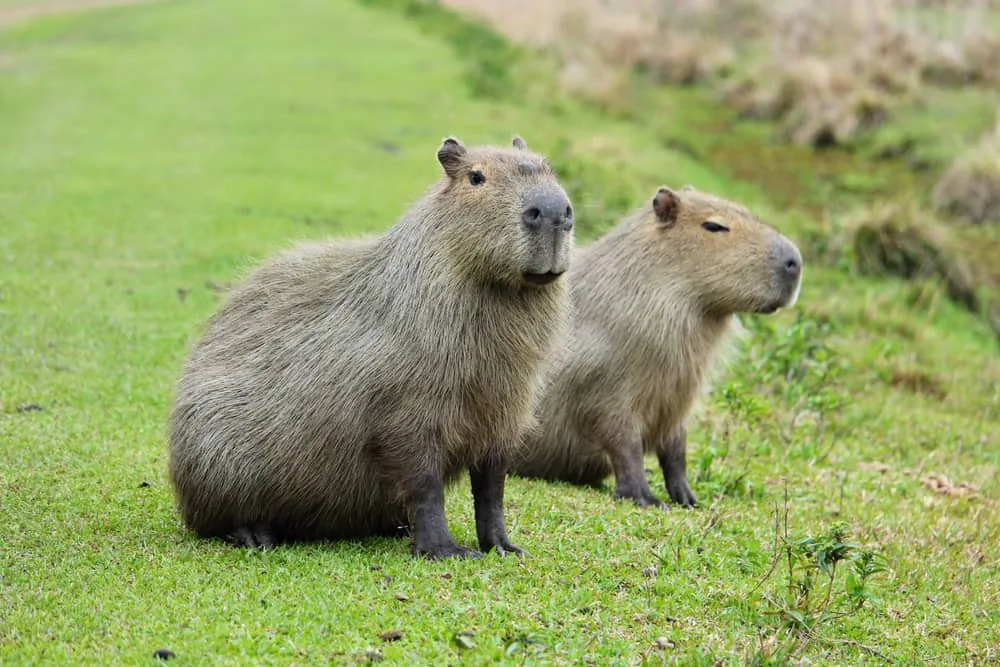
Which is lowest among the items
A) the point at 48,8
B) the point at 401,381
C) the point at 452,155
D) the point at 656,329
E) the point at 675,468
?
the point at 48,8

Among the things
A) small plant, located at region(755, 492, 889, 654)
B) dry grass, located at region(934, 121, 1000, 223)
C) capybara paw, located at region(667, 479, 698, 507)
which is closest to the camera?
small plant, located at region(755, 492, 889, 654)

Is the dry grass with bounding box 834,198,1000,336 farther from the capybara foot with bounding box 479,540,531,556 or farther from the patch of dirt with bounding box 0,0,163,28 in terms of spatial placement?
the patch of dirt with bounding box 0,0,163,28

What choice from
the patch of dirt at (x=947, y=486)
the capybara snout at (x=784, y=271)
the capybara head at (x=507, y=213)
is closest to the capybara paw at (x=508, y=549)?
the capybara head at (x=507, y=213)

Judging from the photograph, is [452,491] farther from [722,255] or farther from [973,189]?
[973,189]

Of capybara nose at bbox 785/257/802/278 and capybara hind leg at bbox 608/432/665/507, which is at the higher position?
capybara nose at bbox 785/257/802/278

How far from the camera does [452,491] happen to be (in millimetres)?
6078

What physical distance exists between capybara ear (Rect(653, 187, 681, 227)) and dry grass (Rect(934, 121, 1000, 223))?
404 inches

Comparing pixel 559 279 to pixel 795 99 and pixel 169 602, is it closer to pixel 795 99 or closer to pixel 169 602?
pixel 169 602

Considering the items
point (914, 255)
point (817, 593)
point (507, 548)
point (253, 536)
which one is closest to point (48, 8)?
point (914, 255)

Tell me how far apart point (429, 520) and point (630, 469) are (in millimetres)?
1832

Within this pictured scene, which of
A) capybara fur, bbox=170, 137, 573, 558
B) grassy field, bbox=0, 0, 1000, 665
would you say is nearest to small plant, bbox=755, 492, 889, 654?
grassy field, bbox=0, 0, 1000, 665

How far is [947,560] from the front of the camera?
6078mm

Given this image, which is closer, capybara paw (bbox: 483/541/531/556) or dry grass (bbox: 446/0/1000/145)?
capybara paw (bbox: 483/541/531/556)

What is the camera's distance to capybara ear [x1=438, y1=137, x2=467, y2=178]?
5.05 metres
